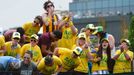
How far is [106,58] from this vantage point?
1103 centimetres

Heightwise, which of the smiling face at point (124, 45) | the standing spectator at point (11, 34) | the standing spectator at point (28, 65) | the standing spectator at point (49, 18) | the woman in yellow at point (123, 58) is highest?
the standing spectator at point (49, 18)

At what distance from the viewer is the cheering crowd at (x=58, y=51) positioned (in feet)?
32.9

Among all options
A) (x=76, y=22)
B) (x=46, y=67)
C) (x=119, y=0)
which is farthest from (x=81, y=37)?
(x=119, y=0)

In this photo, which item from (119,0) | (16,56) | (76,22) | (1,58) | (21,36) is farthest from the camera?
(119,0)

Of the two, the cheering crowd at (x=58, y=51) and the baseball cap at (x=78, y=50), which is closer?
the cheering crowd at (x=58, y=51)

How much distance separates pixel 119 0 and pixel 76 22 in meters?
10.9

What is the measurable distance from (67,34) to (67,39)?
0.39ft

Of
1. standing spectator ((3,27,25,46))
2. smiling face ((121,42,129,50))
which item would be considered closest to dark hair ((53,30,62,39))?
standing spectator ((3,27,25,46))

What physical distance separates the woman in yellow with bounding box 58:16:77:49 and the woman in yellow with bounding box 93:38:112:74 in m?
1.09

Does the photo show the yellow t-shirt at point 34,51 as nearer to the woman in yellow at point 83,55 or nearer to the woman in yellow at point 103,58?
the woman in yellow at point 83,55

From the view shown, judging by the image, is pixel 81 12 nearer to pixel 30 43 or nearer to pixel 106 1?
pixel 106 1

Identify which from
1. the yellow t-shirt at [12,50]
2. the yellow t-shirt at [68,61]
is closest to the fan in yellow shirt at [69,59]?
the yellow t-shirt at [68,61]

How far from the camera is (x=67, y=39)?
473 inches

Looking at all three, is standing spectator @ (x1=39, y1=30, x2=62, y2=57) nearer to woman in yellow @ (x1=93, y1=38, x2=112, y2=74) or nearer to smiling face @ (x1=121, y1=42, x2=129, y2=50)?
woman in yellow @ (x1=93, y1=38, x2=112, y2=74)
